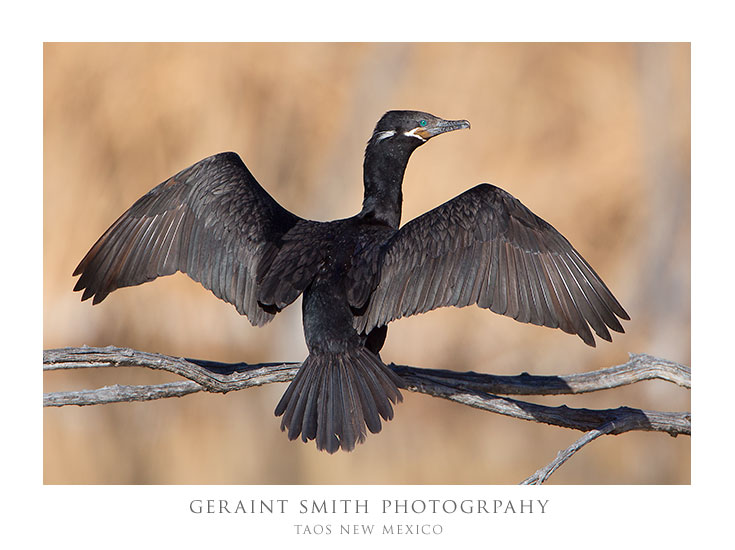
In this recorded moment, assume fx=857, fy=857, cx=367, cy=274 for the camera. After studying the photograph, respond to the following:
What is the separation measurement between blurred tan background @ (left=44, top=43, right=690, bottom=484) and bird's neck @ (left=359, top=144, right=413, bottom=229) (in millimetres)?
3334

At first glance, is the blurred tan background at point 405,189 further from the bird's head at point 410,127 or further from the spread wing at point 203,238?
the bird's head at point 410,127

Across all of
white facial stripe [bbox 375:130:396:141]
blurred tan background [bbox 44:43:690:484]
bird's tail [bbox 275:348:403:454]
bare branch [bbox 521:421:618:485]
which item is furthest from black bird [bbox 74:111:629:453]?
blurred tan background [bbox 44:43:690:484]

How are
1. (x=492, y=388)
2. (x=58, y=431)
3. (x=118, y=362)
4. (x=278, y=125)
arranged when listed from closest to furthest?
(x=118, y=362)
(x=492, y=388)
(x=58, y=431)
(x=278, y=125)

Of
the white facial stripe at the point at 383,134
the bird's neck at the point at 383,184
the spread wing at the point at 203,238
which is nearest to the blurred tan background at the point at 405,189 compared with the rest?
the spread wing at the point at 203,238

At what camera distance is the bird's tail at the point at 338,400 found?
12.6 feet

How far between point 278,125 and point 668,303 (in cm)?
472

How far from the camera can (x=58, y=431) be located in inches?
297

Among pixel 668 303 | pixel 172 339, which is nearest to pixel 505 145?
pixel 668 303

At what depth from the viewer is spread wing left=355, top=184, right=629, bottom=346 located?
4.04 metres

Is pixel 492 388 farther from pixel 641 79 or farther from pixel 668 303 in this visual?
pixel 641 79

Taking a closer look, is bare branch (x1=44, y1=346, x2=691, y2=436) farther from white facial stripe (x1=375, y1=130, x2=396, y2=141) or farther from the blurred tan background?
the blurred tan background

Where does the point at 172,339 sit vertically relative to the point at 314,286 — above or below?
below

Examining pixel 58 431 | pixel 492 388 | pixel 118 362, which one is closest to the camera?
pixel 118 362
